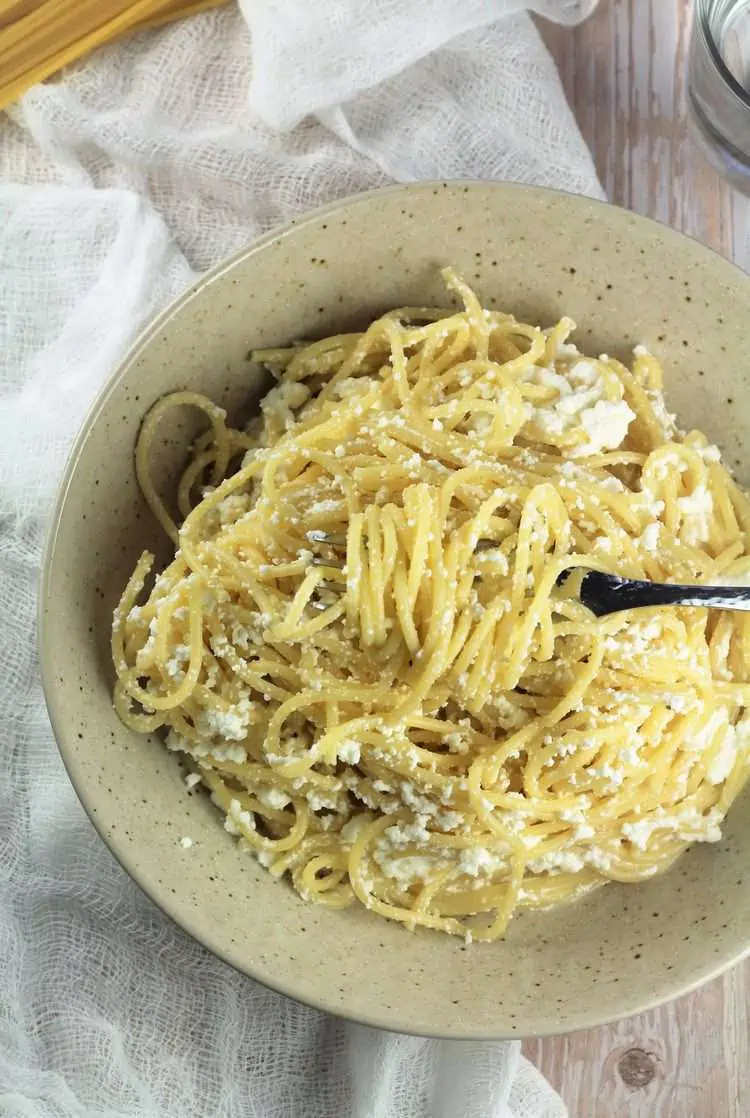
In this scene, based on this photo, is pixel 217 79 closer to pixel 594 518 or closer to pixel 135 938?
pixel 594 518

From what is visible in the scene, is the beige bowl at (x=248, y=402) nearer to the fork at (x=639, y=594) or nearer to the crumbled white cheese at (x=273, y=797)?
the crumbled white cheese at (x=273, y=797)

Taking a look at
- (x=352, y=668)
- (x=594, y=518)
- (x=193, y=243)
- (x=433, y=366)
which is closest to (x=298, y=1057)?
(x=352, y=668)

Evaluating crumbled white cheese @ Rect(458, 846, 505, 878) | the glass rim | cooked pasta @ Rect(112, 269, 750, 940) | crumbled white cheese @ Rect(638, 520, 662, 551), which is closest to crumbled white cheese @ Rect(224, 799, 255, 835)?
cooked pasta @ Rect(112, 269, 750, 940)

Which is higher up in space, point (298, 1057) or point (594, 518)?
point (594, 518)

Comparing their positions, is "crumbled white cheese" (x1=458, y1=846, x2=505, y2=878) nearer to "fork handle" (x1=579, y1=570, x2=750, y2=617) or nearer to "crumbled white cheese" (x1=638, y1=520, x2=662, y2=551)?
"fork handle" (x1=579, y1=570, x2=750, y2=617)

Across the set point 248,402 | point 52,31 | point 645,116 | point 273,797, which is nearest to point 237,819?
point 273,797

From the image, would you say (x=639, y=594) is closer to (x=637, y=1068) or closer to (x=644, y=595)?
(x=644, y=595)
